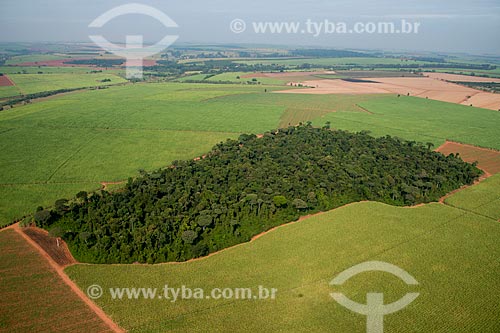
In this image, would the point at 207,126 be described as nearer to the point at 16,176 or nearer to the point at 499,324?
the point at 16,176

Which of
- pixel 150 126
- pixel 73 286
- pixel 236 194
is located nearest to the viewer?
pixel 73 286

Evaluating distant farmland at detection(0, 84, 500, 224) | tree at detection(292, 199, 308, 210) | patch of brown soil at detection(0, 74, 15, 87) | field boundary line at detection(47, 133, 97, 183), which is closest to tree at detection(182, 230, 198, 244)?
tree at detection(292, 199, 308, 210)

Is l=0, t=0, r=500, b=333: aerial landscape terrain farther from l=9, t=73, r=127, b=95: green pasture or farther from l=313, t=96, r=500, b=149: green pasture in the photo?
l=9, t=73, r=127, b=95: green pasture

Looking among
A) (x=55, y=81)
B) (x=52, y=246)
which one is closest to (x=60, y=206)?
(x=52, y=246)

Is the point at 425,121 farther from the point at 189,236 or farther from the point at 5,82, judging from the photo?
the point at 5,82

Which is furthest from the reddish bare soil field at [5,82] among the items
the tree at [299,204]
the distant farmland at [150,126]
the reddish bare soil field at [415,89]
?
the tree at [299,204]

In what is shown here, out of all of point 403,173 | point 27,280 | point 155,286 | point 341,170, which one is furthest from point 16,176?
point 403,173
